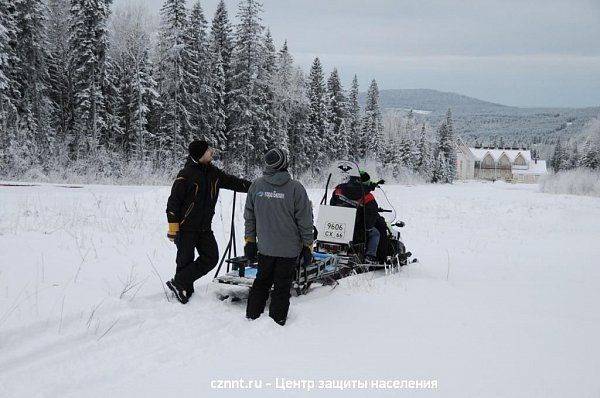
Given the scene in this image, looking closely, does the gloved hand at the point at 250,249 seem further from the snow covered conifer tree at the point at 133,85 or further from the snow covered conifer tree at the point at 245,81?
the snow covered conifer tree at the point at 245,81

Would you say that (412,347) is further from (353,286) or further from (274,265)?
(353,286)

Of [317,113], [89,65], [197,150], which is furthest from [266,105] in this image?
[197,150]

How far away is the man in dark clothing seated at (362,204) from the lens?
880cm

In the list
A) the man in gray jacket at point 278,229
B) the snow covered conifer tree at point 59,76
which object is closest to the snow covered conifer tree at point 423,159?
the snow covered conifer tree at point 59,76

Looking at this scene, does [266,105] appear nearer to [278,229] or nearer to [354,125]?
[354,125]

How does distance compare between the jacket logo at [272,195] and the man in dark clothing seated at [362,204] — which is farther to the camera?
the man in dark clothing seated at [362,204]

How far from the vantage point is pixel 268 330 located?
217 inches

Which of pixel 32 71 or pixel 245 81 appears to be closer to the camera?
pixel 32 71

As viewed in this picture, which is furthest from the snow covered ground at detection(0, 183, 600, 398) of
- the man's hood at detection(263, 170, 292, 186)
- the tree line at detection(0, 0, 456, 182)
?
the tree line at detection(0, 0, 456, 182)

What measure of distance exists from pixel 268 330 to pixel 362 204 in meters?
3.89

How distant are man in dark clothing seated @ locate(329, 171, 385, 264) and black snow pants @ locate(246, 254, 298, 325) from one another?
9.85 feet

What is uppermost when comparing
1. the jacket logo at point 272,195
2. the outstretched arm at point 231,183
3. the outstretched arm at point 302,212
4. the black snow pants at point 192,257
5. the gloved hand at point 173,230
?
the outstretched arm at point 231,183

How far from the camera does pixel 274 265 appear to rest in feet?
19.9

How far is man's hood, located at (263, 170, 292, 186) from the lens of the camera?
→ 232 inches
